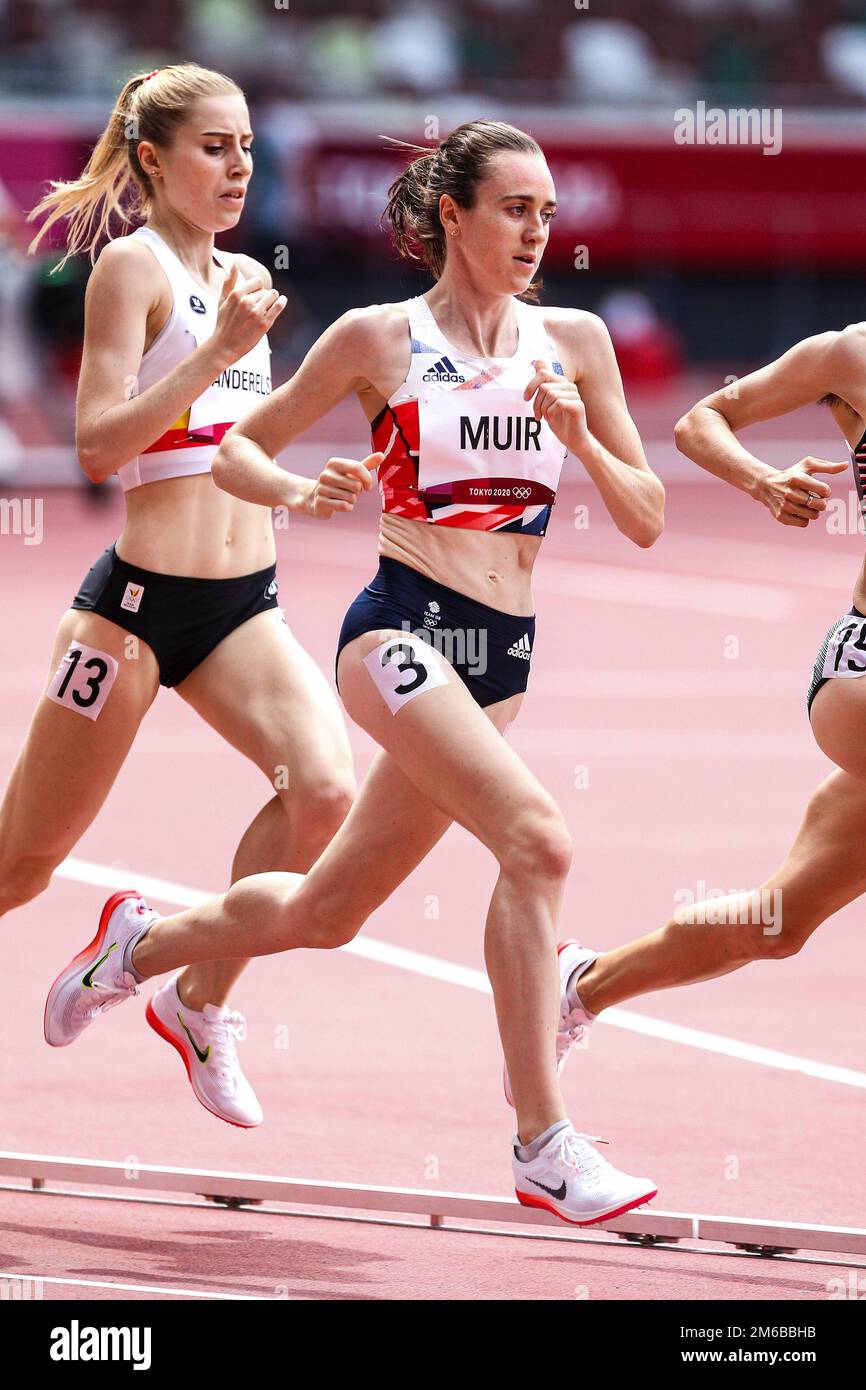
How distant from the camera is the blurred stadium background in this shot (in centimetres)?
3014

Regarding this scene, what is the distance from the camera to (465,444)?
225 inches

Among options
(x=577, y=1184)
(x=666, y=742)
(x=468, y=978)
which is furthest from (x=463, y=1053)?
(x=666, y=742)

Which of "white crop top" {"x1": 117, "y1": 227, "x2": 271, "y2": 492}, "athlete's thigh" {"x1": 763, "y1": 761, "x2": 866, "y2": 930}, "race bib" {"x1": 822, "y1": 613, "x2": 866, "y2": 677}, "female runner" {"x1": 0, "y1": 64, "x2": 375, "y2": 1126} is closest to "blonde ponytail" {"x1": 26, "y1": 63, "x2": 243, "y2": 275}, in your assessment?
"female runner" {"x1": 0, "y1": 64, "x2": 375, "y2": 1126}

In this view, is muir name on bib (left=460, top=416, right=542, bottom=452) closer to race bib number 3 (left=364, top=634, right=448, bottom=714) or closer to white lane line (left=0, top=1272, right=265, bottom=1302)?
race bib number 3 (left=364, top=634, right=448, bottom=714)

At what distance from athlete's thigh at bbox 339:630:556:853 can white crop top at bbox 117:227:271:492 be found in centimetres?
102

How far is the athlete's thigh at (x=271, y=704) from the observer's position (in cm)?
628

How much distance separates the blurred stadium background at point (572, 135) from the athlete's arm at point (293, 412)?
23153 mm

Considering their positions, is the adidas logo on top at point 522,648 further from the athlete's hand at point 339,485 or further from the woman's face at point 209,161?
the woman's face at point 209,161

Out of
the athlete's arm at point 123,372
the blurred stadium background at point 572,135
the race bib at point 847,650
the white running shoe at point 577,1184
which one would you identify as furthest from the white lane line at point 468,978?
the blurred stadium background at point 572,135

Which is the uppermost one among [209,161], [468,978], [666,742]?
[666,742]

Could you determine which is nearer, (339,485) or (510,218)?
(339,485)

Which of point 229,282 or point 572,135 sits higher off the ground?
point 572,135

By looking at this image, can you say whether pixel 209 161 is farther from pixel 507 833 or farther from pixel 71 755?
pixel 507 833

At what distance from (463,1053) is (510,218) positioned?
3.14 m
